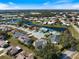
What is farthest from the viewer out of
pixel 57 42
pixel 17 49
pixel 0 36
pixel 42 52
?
pixel 0 36

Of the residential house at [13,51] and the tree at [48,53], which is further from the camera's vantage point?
the residential house at [13,51]

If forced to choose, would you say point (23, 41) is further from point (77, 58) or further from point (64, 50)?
point (77, 58)

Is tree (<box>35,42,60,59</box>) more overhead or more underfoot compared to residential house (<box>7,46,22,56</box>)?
more overhead

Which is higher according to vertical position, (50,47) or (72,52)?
(50,47)

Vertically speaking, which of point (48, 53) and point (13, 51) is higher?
point (48, 53)

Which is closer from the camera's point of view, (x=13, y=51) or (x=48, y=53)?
(x=48, y=53)

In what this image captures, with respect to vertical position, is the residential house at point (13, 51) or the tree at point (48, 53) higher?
the tree at point (48, 53)

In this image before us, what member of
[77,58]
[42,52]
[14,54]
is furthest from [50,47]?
[14,54]

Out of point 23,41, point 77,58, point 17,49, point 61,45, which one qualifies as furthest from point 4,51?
point 77,58

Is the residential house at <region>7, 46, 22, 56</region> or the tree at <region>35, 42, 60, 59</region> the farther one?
the residential house at <region>7, 46, 22, 56</region>

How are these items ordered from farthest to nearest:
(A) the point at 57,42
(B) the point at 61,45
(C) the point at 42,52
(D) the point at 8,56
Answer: (A) the point at 57,42
(B) the point at 61,45
(D) the point at 8,56
(C) the point at 42,52

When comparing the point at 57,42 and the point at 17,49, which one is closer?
the point at 17,49
